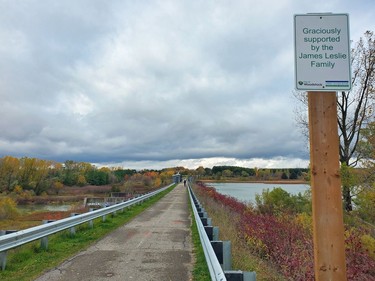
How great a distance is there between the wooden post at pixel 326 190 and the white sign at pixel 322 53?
132 millimetres

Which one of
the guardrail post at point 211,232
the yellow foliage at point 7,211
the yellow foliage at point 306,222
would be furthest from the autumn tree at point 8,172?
the guardrail post at point 211,232

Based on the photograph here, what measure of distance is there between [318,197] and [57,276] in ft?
17.6

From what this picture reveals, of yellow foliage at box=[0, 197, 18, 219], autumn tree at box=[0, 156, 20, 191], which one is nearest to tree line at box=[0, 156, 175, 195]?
autumn tree at box=[0, 156, 20, 191]

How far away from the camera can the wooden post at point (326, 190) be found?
9.58ft

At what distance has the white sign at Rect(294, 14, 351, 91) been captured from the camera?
123 inches

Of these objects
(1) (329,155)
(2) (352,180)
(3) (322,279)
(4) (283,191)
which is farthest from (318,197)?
(4) (283,191)

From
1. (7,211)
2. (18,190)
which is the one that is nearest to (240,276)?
(7,211)

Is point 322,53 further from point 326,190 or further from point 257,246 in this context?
point 257,246

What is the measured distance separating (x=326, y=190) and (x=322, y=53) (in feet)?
4.17

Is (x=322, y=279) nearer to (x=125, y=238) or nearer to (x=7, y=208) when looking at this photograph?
(x=125, y=238)

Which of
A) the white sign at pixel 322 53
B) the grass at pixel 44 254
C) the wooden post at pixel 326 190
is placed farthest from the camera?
the grass at pixel 44 254

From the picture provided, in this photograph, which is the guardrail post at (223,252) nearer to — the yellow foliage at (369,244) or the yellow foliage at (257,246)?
the yellow foliage at (257,246)

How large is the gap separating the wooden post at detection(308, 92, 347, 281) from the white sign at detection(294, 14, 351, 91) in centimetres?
13

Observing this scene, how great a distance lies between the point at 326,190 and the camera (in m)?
3.04
